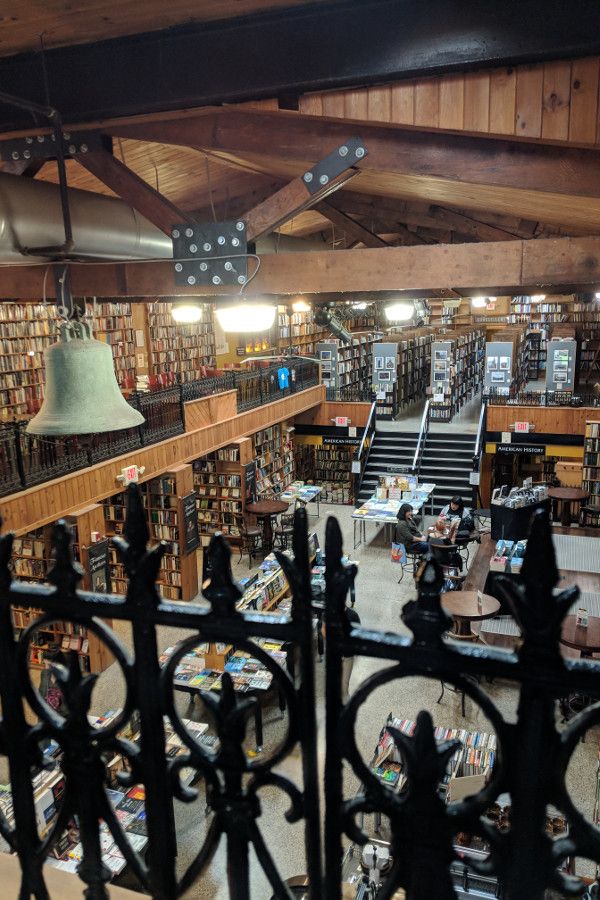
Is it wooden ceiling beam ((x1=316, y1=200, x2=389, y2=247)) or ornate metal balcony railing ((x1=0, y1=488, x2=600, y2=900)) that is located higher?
wooden ceiling beam ((x1=316, y1=200, x2=389, y2=247))

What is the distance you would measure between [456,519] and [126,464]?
19.2 ft

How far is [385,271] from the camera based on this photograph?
469cm

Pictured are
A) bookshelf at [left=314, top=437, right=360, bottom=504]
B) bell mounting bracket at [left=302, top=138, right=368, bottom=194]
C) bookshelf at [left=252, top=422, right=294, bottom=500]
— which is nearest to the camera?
bell mounting bracket at [left=302, top=138, right=368, bottom=194]

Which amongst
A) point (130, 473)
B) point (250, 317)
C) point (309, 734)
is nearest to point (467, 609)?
point (250, 317)

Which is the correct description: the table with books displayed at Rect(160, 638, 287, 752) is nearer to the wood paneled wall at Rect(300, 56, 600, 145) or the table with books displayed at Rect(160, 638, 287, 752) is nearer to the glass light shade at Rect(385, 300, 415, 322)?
the wood paneled wall at Rect(300, 56, 600, 145)

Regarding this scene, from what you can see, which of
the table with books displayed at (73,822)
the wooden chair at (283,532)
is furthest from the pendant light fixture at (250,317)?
the wooden chair at (283,532)

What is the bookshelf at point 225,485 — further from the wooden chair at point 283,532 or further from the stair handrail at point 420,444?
the stair handrail at point 420,444

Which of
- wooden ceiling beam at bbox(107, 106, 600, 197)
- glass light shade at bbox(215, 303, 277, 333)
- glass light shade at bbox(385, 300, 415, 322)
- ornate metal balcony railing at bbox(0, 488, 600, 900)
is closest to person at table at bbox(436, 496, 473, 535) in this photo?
glass light shade at bbox(385, 300, 415, 322)

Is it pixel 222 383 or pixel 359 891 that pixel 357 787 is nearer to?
pixel 359 891

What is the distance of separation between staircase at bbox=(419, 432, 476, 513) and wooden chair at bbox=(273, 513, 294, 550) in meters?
3.70

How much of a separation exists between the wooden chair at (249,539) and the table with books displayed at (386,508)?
1939mm

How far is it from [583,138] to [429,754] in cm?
207

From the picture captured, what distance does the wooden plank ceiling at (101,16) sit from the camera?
2189 millimetres

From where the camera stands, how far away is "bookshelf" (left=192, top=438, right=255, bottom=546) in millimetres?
13047
